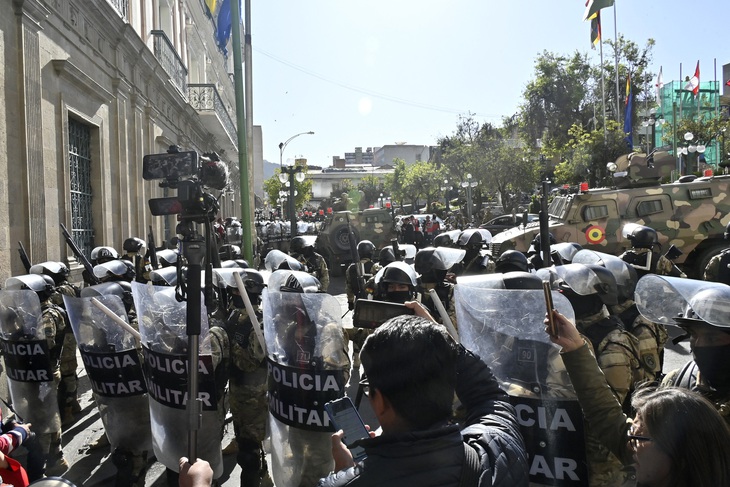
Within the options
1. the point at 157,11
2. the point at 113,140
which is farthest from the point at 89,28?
the point at 157,11

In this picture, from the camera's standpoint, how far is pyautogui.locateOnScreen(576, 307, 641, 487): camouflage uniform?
2.55 m

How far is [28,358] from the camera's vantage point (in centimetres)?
448

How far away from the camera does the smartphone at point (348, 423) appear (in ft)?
5.92

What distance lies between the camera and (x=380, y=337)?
166 centimetres

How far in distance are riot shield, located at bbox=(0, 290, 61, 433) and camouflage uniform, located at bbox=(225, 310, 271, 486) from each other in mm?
1678

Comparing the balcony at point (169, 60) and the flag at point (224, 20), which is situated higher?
the balcony at point (169, 60)

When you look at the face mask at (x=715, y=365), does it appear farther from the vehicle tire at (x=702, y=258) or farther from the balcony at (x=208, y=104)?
the balcony at (x=208, y=104)

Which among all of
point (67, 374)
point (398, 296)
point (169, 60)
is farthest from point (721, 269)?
point (169, 60)

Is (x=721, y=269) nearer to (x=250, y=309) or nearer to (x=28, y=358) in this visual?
(x=250, y=309)

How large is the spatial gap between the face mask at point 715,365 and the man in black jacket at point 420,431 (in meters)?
0.84

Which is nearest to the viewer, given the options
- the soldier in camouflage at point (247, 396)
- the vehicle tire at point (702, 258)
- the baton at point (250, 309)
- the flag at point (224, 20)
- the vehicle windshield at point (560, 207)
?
the baton at point (250, 309)

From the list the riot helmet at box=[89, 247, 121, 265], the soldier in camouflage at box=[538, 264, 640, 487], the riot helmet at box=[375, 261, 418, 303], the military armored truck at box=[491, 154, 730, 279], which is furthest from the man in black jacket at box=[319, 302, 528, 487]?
the military armored truck at box=[491, 154, 730, 279]

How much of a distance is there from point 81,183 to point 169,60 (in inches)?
314

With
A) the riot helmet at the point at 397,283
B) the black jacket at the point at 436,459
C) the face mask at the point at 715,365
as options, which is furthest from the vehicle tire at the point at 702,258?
the black jacket at the point at 436,459
